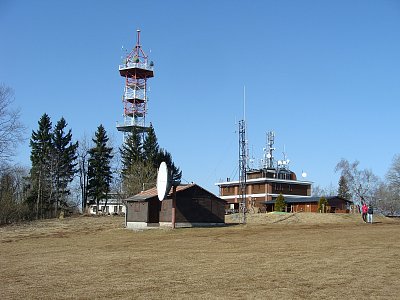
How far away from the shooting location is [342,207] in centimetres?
7844

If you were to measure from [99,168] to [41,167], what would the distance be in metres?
8.90

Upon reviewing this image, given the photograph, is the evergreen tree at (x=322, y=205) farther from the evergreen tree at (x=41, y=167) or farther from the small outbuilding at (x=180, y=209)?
the evergreen tree at (x=41, y=167)

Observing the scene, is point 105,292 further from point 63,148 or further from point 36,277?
point 63,148

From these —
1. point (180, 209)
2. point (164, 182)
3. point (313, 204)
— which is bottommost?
point (180, 209)

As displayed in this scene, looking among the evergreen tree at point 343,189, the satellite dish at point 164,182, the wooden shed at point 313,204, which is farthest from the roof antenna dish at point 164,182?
the evergreen tree at point 343,189

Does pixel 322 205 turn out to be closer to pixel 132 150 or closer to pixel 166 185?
pixel 132 150

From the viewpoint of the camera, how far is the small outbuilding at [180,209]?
40.9 m

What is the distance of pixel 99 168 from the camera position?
7812 centimetres

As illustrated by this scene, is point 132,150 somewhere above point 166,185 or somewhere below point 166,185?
above

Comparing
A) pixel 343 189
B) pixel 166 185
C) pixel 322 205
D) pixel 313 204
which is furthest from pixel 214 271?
pixel 343 189

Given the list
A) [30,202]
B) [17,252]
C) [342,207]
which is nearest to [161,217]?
[17,252]

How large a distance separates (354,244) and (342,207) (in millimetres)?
59744

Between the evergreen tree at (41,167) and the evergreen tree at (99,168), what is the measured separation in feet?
21.9

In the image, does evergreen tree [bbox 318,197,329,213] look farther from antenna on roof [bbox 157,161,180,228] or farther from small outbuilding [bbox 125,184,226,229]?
antenna on roof [bbox 157,161,180,228]
